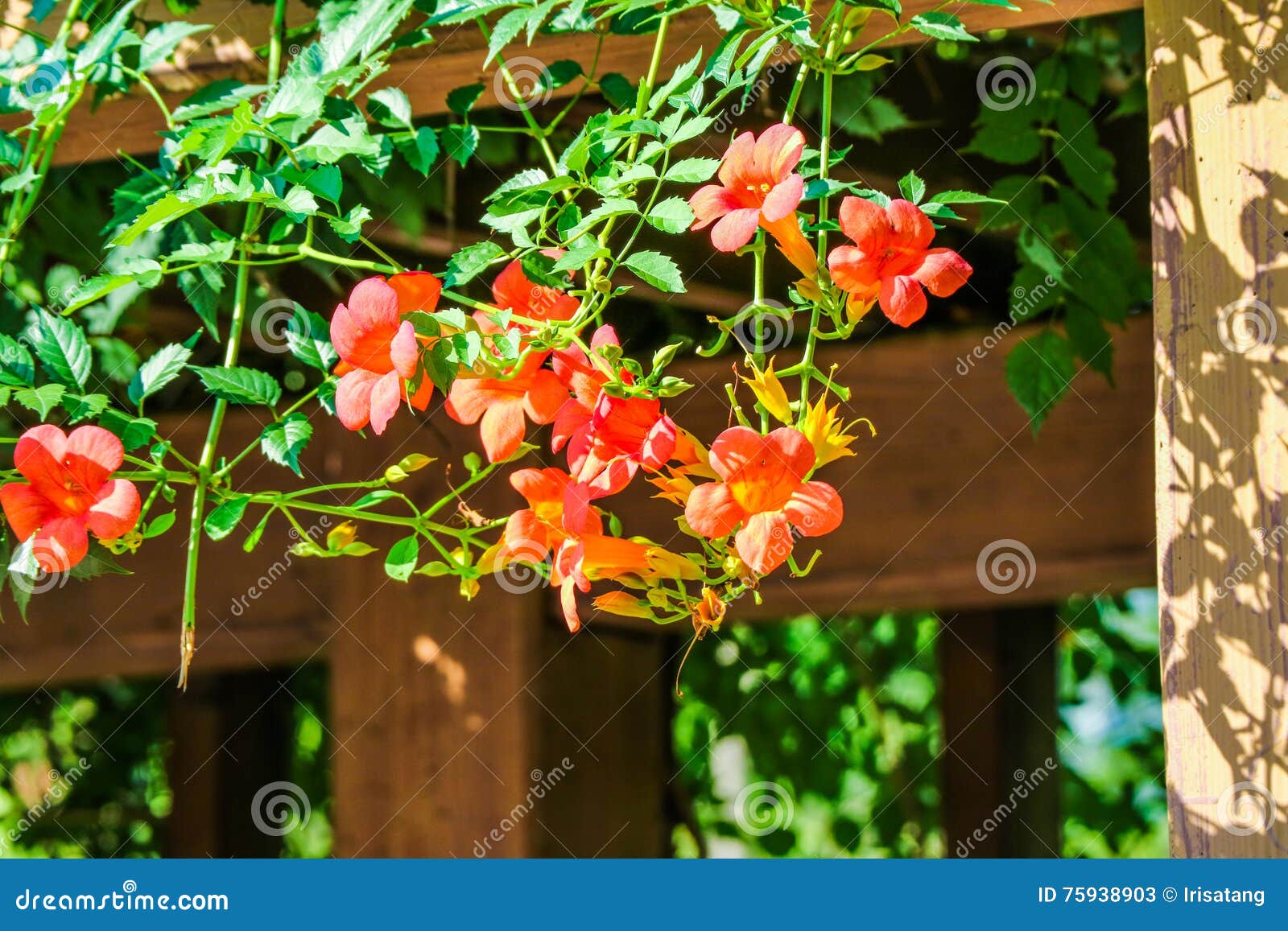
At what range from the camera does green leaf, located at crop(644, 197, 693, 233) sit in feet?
3.24

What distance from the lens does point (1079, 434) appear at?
232cm

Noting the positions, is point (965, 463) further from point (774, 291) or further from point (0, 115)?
point (0, 115)

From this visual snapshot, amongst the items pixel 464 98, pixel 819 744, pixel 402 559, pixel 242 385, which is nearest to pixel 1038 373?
pixel 464 98

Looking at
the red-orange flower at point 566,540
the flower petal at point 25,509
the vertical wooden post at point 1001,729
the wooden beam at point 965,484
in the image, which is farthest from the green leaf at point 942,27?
the vertical wooden post at point 1001,729

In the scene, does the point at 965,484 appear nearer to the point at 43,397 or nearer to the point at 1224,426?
the point at 1224,426

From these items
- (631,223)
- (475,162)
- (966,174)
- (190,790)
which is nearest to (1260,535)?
(966,174)

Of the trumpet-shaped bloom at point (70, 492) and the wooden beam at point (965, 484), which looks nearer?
the trumpet-shaped bloom at point (70, 492)

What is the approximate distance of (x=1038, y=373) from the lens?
1715 mm

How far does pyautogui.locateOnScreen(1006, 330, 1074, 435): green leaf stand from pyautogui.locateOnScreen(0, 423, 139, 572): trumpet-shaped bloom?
110 cm

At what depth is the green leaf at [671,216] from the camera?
0.99 meters

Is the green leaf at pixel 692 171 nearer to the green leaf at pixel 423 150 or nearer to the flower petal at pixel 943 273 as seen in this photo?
the flower petal at pixel 943 273

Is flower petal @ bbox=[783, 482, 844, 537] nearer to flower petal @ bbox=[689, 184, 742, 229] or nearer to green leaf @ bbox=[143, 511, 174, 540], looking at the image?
flower petal @ bbox=[689, 184, 742, 229]

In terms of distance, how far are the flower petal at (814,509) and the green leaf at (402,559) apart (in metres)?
0.40

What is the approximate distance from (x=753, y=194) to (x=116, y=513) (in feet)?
1.83
